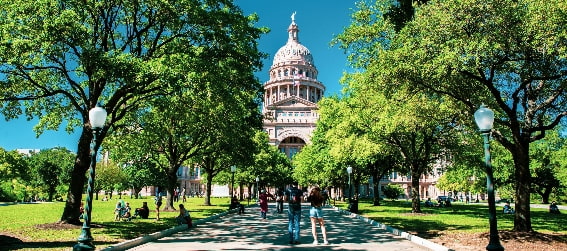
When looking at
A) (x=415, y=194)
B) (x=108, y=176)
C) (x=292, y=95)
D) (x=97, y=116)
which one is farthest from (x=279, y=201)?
(x=292, y=95)

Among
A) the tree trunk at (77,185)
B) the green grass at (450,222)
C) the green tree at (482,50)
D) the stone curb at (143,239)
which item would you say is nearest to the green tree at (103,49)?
the tree trunk at (77,185)

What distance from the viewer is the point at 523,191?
15.5 meters

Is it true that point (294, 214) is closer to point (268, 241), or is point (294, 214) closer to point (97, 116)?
point (268, 241)

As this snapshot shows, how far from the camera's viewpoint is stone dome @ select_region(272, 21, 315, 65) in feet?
486

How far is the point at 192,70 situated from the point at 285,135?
350ft

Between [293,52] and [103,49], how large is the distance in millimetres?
134935

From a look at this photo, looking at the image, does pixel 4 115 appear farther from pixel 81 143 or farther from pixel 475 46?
pixel 475 46

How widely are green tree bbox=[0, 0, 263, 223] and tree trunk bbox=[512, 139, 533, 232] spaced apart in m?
10.4

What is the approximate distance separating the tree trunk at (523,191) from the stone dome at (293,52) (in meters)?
132

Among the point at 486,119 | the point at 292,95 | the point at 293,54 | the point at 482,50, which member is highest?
the point at 293,54

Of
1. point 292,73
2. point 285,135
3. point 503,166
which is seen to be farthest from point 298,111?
point 503,166

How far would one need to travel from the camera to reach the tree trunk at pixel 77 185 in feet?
57.4

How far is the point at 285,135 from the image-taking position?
4786 inches

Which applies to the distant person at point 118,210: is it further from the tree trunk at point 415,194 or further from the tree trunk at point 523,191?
the tree trunk at point 415,194
